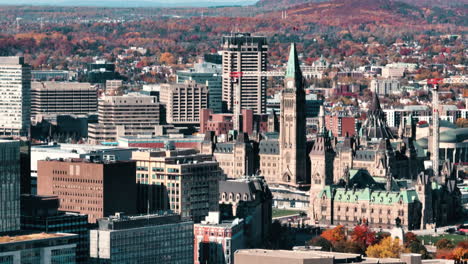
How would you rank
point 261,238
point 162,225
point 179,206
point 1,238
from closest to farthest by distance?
point 1,238 → point 162,225 → point 179,206 → point 261,238

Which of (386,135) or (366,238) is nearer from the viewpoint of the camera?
(366,238)

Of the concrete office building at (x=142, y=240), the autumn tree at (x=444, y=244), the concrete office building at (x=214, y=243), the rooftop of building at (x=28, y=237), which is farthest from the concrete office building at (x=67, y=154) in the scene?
the rooftop of building at (x=28, y=237)

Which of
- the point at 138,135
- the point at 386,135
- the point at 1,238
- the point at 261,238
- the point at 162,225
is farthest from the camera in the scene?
the point at 138,135

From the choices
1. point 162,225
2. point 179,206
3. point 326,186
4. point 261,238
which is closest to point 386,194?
point 326,186

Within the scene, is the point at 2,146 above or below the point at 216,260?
above

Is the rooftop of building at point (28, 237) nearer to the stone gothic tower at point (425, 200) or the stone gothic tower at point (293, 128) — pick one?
the stone gothic tower at point (425, 200)

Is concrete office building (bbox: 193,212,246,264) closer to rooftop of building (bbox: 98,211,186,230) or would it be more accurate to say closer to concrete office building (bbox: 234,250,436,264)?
rooftop of building (bbox: 98,211,186,230)

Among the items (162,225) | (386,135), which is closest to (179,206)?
(162,225)

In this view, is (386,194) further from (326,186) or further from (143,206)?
(143,206)
